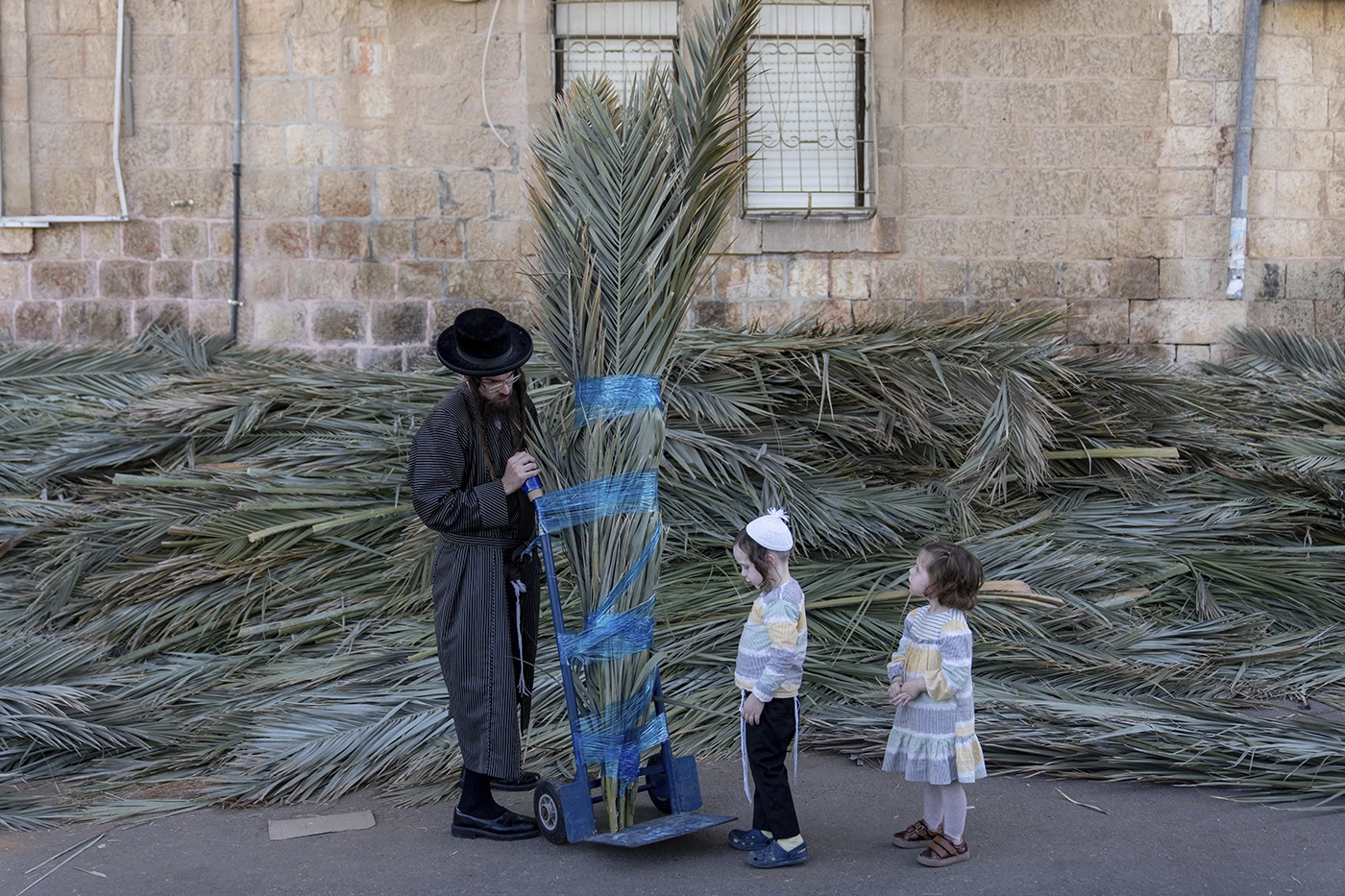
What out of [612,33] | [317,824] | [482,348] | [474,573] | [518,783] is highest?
[612,33]

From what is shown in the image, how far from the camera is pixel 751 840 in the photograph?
3332mm

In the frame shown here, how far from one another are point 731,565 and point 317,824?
1.95 metres

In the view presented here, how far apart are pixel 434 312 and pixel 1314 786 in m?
5.51

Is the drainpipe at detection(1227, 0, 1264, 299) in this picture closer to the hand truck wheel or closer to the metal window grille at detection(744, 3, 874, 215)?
the metal window grille at detection(744, 3, 874, 215)

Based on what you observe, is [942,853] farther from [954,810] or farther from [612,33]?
[612,33]

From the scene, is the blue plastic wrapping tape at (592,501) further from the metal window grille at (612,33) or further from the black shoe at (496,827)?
the metal window grille at (612,33)

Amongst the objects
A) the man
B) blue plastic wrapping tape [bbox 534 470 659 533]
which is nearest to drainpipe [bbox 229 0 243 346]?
the man

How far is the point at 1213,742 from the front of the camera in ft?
12.5

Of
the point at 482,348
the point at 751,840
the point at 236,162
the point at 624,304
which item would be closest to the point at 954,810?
the point at 751,840

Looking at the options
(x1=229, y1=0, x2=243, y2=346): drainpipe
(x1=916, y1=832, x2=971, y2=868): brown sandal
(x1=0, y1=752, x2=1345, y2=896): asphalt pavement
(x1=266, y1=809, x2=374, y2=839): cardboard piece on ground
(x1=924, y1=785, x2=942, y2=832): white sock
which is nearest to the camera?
(x1=0, y1=752, x2=1345, y2=896): asphalt pavement

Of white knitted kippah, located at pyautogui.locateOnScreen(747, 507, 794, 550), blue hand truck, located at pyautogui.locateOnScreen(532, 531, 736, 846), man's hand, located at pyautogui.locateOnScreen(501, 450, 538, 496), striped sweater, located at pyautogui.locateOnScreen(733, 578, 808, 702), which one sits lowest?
blue hand truck, located at pyautogui.locateOnScreen(532, 531, 736, 846)

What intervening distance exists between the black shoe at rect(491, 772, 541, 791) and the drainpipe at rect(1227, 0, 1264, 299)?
589 centimetres

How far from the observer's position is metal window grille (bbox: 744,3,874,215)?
7395mm

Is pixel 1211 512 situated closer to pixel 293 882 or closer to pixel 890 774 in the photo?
pixel 890 774
